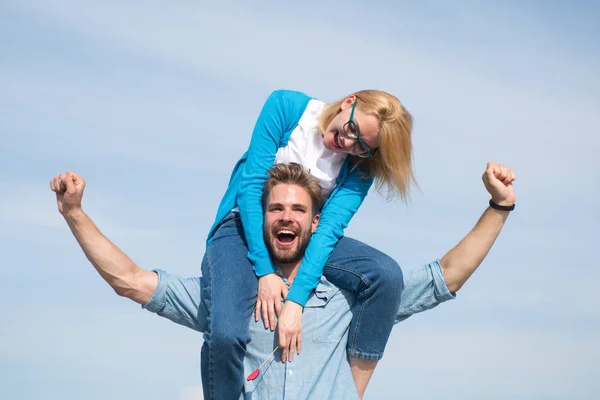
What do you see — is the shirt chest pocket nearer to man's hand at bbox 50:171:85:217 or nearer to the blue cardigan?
the blue cardigan

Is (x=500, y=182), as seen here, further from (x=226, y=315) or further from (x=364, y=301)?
(x=226, y=315)

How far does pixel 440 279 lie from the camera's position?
6.83 m

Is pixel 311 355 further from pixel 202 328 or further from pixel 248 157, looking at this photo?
pixel 248 157

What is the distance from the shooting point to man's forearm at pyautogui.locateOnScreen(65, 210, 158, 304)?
6.41 m

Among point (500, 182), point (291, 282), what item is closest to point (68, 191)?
point (291, 282)

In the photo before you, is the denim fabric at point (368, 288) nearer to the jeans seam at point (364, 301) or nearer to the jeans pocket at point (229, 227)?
the jeans seam at point (364, 301)

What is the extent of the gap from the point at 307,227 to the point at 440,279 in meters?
1.14

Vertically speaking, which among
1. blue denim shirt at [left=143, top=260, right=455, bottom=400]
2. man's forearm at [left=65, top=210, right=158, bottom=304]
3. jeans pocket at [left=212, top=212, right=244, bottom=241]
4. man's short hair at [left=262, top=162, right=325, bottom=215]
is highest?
man's short hair at [left=262, top=162, right=325, bottom=215]

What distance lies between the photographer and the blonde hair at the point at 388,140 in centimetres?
630

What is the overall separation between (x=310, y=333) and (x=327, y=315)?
0.19m

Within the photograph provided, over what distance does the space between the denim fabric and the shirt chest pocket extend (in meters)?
0.09

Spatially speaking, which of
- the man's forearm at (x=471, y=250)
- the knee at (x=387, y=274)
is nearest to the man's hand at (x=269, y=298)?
the knee at (x=387, y=274)

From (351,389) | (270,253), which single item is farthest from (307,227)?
(351,389)

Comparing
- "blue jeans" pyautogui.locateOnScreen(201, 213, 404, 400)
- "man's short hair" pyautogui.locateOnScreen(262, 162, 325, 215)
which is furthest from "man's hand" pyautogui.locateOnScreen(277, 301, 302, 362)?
"man's short hair" pyautogui.locateOnScreen(262, 162, 325, 215)
